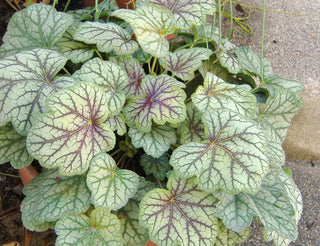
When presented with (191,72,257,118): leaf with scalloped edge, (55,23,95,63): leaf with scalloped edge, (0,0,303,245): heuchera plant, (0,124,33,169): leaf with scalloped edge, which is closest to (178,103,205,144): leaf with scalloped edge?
(0,0,303,245): heuchera plant

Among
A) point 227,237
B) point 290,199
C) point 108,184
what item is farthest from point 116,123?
point 290,199

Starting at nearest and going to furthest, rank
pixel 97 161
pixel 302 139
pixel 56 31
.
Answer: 1. pixel 97 161
2. pixel 56 31
3. pixel 302 139

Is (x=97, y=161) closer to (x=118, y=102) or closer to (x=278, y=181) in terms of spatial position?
(x=118, y=102)

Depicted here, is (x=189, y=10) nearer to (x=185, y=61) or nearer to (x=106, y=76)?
(x=185, y=61)

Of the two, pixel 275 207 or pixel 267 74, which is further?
pixel 267 74

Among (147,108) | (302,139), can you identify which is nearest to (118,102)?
(147,108)

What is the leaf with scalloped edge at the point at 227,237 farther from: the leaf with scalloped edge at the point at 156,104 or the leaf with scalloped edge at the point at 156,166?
the leaf with scalloped edge at the point at 156,104
